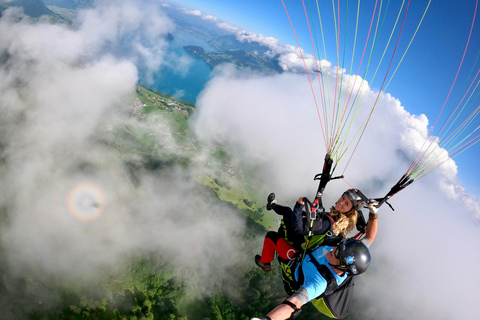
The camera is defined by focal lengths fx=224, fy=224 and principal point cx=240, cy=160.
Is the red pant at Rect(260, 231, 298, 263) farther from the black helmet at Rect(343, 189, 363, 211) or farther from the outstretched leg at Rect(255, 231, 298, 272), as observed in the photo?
the black helmet at Rect(343, 189, 363, 211)

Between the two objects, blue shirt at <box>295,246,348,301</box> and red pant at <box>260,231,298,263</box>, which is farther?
red pant at <box>260,231,298,263</box>

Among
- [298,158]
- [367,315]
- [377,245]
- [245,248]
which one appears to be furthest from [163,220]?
[377,245]

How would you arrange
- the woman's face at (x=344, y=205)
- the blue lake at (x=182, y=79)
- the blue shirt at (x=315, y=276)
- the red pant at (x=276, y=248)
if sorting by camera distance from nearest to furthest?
the blue shirt at (x=315, y=276) → the woman's face at (x=344, y=205) → the red pant at (x=276, y=248) → the blue lake at (x=182, y=79)

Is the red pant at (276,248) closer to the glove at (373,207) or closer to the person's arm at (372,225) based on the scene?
the person's arm at (372,225)

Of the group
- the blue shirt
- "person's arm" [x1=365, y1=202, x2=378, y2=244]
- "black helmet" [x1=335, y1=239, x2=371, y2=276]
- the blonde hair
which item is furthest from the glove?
the blue shirt

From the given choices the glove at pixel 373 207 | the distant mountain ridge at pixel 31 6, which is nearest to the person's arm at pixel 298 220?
the glove at pixel 373 207

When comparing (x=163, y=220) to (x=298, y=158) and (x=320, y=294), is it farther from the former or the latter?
(x=298, y=158)
